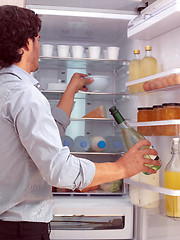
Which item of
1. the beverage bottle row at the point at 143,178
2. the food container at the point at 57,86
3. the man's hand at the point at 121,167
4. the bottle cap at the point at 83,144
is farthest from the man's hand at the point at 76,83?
the man's hand at the point at 121,167

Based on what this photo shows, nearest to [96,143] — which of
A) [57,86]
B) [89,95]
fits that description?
[89,95]

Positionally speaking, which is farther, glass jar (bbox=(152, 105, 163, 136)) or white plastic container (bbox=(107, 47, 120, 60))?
white plastic container (bbox=(107, 47, 120, 60))

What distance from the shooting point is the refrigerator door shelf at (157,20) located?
1.32 metres

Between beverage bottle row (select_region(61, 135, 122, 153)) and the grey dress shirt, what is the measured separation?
103 cm

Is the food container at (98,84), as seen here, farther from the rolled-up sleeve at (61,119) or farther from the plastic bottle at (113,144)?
the rolled-up sleeve at (61,119)

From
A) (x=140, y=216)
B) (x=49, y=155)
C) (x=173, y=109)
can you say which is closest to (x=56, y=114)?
(x=173, y=109)

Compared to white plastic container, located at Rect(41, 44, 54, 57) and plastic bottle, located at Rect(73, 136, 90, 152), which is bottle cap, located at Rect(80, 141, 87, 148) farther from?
white plastic container, located at Rect(41, 44, 54, 57)

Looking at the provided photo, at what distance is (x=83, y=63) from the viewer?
2.15m

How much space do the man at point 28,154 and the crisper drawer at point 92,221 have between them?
718 mm

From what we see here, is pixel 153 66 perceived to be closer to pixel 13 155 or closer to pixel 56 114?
pixel 56 114

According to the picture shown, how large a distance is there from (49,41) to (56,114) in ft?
2.97

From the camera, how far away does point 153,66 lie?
159cm

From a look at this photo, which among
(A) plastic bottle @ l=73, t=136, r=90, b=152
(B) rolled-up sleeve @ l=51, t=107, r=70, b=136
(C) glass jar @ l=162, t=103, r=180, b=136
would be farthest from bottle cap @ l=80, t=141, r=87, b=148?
(C) glass jar @ l=162, t=103, r=180, b=136

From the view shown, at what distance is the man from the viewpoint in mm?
934
